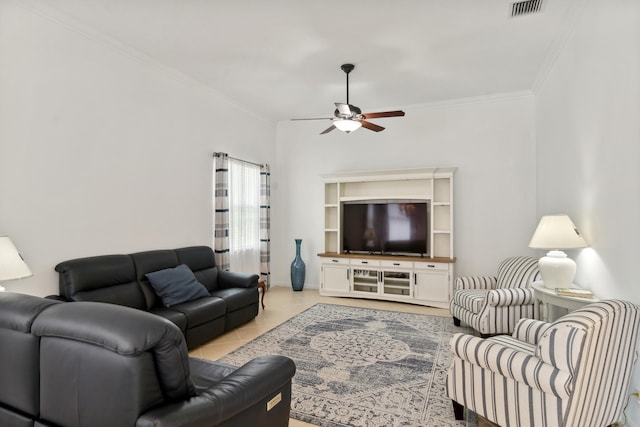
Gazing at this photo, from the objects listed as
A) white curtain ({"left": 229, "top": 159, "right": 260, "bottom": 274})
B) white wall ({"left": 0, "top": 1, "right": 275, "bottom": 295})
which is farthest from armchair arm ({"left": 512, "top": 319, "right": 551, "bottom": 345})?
white curtain ({"left": 229, "top": 159, "right": 260, "bottom": 274})

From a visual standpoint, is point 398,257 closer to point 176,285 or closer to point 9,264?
point 176,285

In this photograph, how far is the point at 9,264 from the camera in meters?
2.37

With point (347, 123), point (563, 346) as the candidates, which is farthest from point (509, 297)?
point (347, 123)

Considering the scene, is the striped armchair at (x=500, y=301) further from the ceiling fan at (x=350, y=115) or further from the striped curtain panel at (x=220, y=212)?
the striped curtain panel at (x=220, y=212)

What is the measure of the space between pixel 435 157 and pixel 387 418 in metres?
4.28

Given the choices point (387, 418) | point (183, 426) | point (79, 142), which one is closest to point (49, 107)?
point (79, 142)

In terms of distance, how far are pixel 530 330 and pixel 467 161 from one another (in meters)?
3.62

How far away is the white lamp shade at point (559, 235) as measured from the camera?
9.82 ft

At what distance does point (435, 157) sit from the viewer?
5711 millimetres

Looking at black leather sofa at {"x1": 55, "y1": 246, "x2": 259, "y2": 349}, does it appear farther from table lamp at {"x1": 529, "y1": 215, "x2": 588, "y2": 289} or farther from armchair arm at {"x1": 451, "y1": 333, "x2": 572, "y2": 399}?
table lamp at {"x1": 529, "y1": 215, "x2": 588, "y2": 289}

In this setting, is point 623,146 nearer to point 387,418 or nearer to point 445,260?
point 387,418

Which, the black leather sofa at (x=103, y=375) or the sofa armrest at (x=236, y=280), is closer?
the black leather sofa at (x=103, y=375)

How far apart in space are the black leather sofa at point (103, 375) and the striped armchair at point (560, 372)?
1292 mm

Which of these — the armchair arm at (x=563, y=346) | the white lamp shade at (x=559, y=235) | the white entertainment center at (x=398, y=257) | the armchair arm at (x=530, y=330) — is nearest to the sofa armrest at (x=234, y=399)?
the armchair arm at (x=563, y=346)
